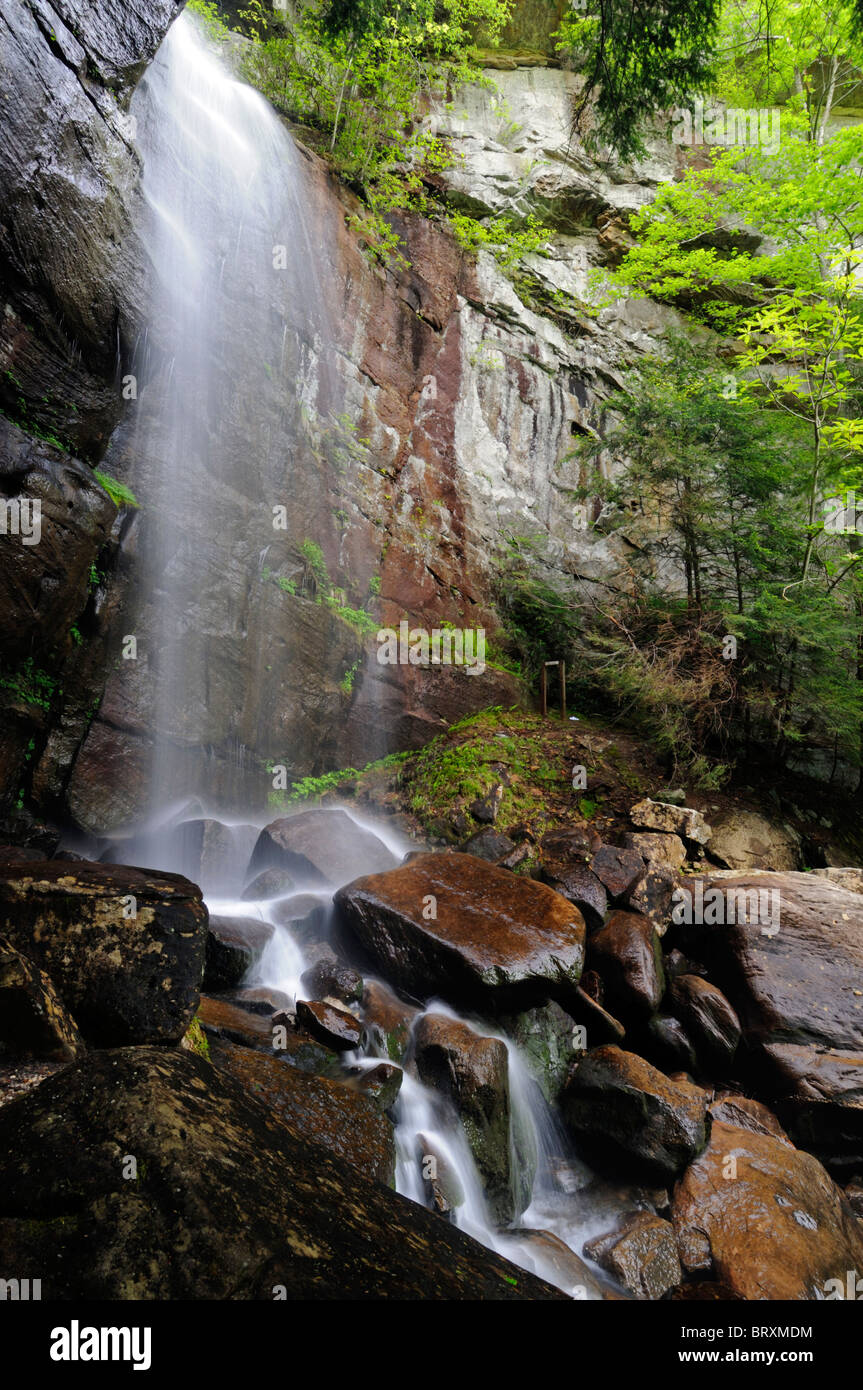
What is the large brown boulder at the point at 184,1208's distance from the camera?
1.66 metres

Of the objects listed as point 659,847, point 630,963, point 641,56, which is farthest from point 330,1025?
point 641,56

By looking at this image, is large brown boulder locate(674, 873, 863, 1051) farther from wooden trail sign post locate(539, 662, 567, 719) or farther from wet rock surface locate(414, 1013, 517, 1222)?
wooden trail sign post locate(539, 662, 567, 719)

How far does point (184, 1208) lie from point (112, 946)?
1.84 m

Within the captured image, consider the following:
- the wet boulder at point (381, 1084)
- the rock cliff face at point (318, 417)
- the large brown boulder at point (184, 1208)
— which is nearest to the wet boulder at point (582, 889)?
the wet boulder at point (381, 1084)

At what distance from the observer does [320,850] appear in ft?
24.1

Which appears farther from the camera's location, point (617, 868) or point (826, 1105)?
point (617, 868)

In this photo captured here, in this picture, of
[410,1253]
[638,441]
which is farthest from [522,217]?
[410,1253]

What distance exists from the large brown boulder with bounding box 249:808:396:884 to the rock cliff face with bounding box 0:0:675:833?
1.49 meters

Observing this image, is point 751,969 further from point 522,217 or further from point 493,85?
point 493,85

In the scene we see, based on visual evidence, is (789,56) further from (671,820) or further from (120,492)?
(120,492)

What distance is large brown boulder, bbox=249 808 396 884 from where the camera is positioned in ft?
23.4

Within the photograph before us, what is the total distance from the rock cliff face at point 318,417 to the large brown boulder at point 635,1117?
5.55 m

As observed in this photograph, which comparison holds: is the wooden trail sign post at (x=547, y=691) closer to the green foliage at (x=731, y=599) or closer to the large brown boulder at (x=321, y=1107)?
the green foliage at (x=731, y=599)

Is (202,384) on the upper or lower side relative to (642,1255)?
upper
